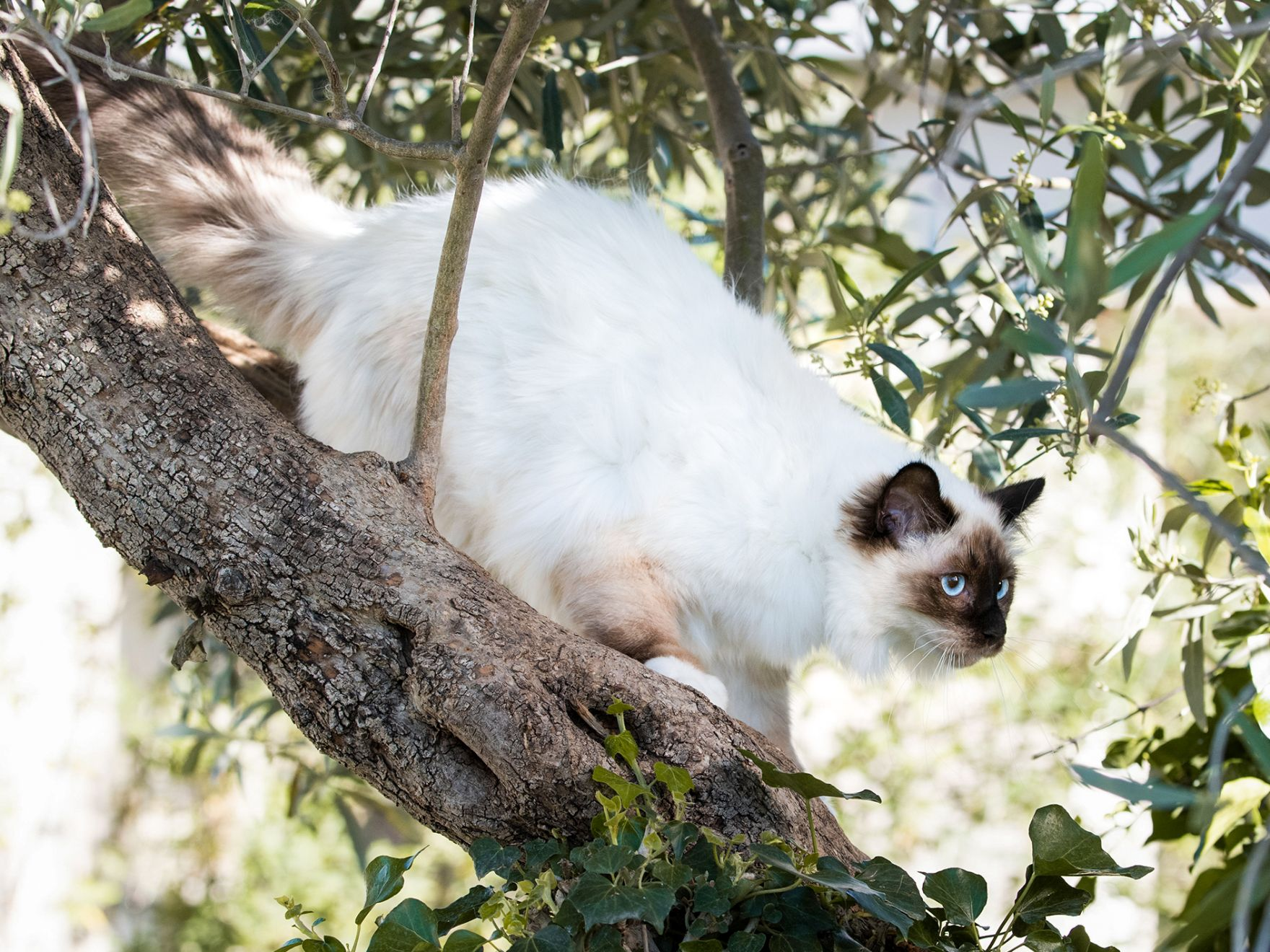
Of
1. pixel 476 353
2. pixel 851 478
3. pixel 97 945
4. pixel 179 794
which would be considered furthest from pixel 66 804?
pixel 851 478

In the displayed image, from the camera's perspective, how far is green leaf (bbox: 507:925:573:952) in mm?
1003

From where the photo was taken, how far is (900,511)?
1.68 meters

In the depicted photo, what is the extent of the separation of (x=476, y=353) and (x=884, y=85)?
3.96ft

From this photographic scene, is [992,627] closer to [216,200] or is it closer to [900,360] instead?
[900,360]

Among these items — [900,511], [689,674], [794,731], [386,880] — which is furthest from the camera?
[794,731]

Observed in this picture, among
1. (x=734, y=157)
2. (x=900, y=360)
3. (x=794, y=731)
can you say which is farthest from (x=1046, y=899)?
(x=794, y=731)

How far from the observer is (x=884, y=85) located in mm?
2422

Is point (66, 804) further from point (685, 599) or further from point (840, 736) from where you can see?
point (685, 599)

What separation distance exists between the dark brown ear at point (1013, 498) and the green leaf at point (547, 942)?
1.16 m

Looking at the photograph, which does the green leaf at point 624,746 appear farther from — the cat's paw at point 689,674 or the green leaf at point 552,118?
the green leaf at point 552,118

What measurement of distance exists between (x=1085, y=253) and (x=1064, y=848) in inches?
24.3

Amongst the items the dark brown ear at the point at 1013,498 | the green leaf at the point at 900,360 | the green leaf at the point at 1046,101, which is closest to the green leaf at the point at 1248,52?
the green leaf at the point at 1046,101

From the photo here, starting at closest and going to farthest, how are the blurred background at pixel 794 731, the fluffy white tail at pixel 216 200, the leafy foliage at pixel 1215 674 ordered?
the leafy foliage at pixel 1215 674, the fluffy white tail at pixel 216 200, the blurred background at pixel 794 731

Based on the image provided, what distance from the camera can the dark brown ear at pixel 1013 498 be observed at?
6.21ft
